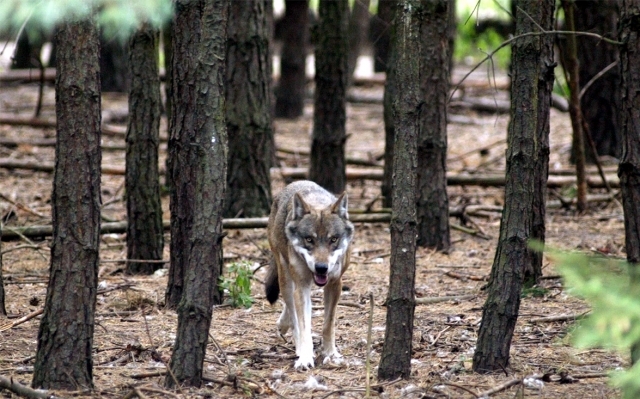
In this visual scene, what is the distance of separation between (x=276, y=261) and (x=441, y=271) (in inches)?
114

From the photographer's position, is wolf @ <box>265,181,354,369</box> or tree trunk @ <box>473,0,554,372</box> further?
wolf @ <box>265,181,354,369</box>

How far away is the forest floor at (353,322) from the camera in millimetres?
6336

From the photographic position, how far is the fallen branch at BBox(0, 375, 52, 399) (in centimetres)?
567

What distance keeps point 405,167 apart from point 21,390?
2878 mm

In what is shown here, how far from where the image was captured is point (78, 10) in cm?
527

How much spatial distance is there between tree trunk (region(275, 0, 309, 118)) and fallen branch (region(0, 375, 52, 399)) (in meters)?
16.6

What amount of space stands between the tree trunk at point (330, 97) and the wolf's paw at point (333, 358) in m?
6.11

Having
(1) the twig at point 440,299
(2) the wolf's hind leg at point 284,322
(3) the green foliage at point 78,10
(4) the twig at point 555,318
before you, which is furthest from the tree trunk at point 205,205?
(1) the twig at point 440,299

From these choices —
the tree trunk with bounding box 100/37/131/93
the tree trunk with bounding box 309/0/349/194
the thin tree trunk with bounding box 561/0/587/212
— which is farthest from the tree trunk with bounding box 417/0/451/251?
the tree trunk with bounding box 100/37/131/93

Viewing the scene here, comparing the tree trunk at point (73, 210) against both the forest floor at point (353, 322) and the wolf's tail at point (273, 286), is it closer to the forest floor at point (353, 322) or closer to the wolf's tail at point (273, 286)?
the forest floor at point (353, 322)

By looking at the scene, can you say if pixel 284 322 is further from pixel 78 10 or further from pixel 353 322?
pixel 78 10

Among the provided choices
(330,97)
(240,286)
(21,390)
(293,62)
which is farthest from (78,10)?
(293,62)

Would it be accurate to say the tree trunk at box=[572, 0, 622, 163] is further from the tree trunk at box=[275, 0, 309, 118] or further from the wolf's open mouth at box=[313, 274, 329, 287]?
the wolf's open mouth at box=[313, 274, 329, 287]

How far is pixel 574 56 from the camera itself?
464 inches
